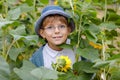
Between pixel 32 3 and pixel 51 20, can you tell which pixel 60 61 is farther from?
pixel 32 3

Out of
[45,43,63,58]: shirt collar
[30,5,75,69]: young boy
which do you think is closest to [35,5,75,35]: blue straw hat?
[30,5,75,69]: young boy

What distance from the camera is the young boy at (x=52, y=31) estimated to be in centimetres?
160

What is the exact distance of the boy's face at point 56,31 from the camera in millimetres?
1595

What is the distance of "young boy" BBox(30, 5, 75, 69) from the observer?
1.60m

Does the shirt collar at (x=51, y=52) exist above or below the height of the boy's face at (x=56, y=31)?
below

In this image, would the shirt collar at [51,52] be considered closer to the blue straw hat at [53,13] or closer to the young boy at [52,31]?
the young boy at [52,31]

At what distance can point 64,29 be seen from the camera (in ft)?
5.29

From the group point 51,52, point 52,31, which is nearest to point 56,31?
point 52,31

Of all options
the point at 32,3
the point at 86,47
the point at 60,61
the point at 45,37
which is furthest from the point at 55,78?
the point at 32,3

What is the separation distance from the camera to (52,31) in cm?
161

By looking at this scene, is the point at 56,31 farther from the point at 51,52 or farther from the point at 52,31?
the point at 51,52

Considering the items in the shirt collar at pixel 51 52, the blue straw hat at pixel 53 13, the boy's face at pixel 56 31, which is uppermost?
the blue straw hat at pixel 53 13

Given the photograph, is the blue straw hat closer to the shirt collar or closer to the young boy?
the young boy

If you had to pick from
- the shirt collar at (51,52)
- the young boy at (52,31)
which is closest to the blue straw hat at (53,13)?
the young boy at (52,31)
